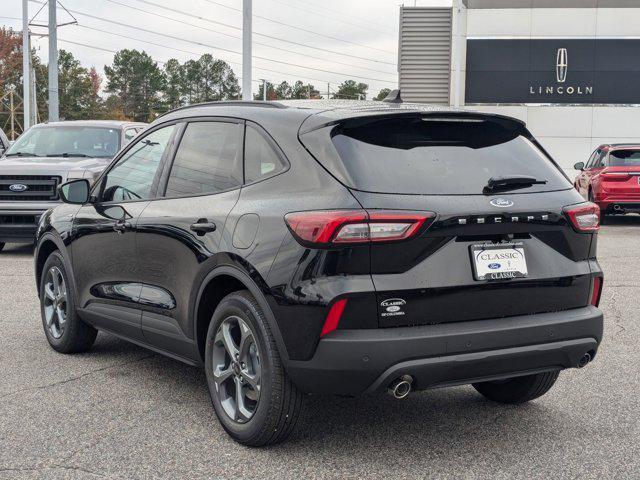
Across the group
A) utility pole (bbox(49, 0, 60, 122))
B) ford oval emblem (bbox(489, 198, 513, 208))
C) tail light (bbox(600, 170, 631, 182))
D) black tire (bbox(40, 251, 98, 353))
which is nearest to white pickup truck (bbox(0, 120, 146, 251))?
black tire (bbox(40, 251, 98, 353))

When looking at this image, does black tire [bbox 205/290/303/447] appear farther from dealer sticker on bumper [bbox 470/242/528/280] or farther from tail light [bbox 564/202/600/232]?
tail light [bbox 564/202/600/232]

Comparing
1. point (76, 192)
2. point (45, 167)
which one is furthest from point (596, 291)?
point (45, 167)

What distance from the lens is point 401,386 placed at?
4.11 metres

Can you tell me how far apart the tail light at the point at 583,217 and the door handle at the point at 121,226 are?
104 inches

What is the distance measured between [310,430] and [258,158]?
4.72ft

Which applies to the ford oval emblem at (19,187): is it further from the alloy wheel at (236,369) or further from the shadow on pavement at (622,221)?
the shadow on pavement at (622,221)

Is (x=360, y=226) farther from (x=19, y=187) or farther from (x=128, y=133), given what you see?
(x=128, y=133)

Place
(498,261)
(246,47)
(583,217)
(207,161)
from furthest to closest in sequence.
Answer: (246,47) < (207,161) < (583,217) < (498,261)

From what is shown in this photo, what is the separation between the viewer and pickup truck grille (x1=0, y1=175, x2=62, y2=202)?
12461 mm

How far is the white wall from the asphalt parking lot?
25.4 meters

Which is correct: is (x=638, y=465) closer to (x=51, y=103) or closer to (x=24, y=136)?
(x=24, y=136)

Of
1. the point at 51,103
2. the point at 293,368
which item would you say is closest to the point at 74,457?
the point at 293,368

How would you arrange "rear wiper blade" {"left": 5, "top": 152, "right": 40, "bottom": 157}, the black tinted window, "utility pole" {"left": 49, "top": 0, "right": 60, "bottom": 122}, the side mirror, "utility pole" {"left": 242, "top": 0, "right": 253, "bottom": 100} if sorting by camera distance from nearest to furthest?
1. the side mirror
2. "rear wiper blade" {"left": 5, "top": 152, "right": 40, "bottom": 157}
3. the black tinted window
4. "utility pole" {"left": 242, "top": 0, "right": 253, "bottom": 100}
5. "utility pole" {"left": 49, "top": 0, "right": 60, "bottom": 122}

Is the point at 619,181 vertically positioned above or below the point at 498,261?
below
